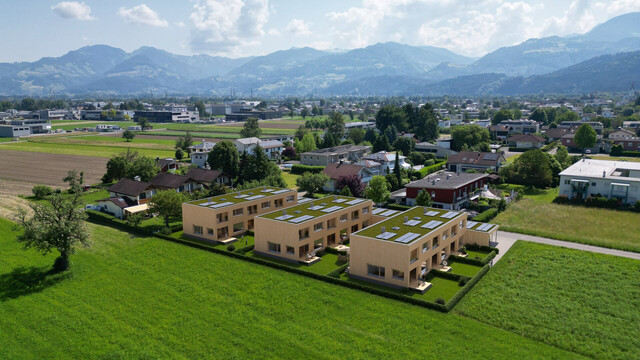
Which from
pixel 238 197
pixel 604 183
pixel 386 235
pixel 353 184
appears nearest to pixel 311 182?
pixel 353 184

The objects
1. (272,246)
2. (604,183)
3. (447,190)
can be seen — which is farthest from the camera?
(604,183)

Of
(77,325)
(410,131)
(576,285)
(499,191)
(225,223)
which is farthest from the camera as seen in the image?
(410,131)

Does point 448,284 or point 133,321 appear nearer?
point 133,321

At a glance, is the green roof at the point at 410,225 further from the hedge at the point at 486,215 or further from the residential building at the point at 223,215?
the residential building at the point at 223,215

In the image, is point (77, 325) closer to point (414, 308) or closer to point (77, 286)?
point (77, 286)

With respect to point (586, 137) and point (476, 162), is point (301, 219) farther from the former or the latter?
point (586, 137)

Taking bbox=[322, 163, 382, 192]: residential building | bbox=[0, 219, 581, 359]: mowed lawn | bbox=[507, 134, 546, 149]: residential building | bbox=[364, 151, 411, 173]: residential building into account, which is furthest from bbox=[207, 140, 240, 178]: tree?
bbox=[507, 134, 546, 149]: residential building

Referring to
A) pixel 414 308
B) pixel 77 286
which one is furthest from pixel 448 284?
pixel 77 286
